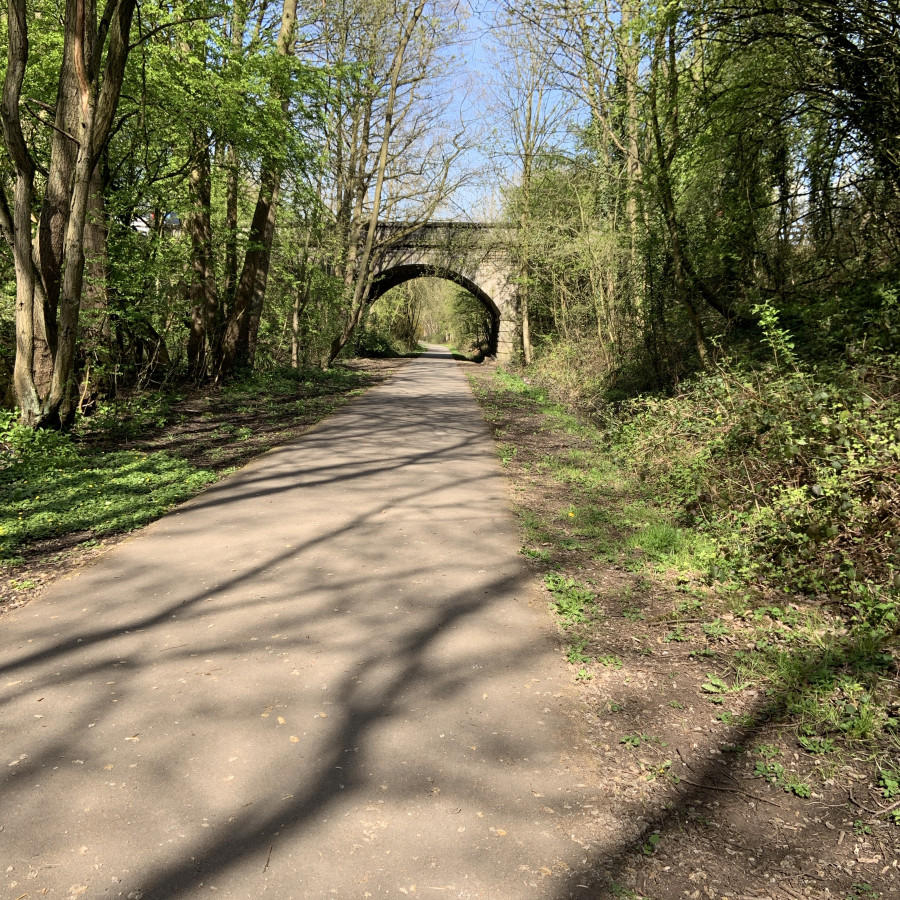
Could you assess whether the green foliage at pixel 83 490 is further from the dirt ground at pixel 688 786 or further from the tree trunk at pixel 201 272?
the tree trunk at pixel 201 272

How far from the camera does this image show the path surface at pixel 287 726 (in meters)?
2.24

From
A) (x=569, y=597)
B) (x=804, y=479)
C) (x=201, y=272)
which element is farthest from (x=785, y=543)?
(x=201, y=272)

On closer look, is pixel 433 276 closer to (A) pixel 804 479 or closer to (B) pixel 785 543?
(A) pixel 804 479

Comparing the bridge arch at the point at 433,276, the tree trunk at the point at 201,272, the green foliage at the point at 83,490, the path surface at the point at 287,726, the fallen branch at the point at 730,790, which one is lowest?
the fallen branch at the point at 730,790

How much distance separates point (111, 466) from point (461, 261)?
24317mm

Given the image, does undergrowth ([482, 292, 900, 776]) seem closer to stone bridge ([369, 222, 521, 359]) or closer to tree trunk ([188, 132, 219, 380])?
tree trunk ([188, 132, 219, 380])

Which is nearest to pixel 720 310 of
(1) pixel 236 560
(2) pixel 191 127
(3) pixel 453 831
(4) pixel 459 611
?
(4) pixel 459 611

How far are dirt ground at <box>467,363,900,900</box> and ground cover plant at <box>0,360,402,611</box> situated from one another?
395 centimetres

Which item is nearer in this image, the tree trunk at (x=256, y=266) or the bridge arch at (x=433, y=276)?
the tree trunk at (x=256, y=266)

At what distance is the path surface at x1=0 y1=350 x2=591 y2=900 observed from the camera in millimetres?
2240

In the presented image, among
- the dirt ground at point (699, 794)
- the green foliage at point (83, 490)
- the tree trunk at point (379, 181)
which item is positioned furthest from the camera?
the tree trunk at point (379, 181)

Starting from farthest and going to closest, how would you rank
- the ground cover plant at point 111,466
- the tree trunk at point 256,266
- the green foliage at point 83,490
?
the tree trunk at point 256,266, the green foliage at point 83,490, the ground cover plant at point 111,466

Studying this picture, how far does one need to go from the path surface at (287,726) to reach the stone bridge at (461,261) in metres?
23.7

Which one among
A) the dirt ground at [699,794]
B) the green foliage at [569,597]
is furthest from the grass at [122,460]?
the dirt ground at [699,794]
